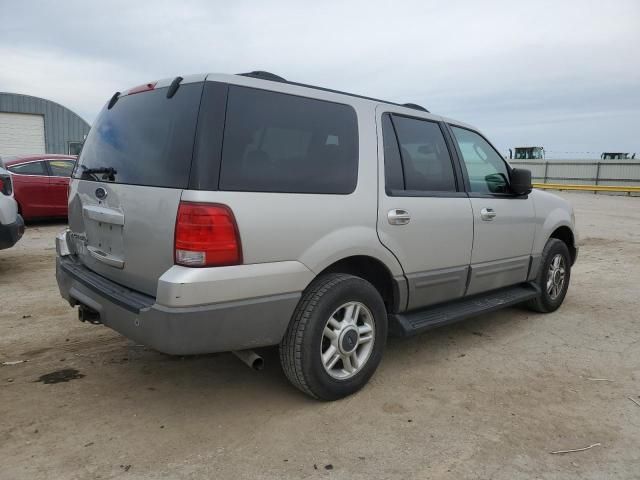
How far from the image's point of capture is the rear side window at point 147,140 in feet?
8.63

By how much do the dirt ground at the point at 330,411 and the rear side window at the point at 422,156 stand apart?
133 cm

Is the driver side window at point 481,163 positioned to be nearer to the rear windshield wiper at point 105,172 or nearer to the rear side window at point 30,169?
the rear windshield wiper at point 105,172

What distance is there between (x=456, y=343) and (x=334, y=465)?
2.08 metres

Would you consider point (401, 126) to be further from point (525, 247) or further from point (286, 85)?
point (525, 247)

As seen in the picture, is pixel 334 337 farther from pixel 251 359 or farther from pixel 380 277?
pixel 380 277

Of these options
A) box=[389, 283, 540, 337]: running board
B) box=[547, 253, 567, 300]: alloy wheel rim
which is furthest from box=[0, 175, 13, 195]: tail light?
box=[547, 253, 567, 300]: alloy wheel rim

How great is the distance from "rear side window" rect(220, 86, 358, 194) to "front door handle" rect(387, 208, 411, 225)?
1.14ft

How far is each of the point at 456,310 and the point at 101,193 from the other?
8.53ft

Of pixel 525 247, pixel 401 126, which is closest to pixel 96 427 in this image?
pixel 401 126

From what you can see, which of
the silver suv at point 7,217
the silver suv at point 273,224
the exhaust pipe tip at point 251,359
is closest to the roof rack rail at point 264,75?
the silver suv at point 273,224

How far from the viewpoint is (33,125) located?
24.5m

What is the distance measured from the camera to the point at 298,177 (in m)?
2.88

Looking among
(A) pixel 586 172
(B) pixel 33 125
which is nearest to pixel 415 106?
(B) pixel 33 125

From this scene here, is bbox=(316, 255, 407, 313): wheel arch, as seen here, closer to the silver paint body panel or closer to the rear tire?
the silver paint body panel
